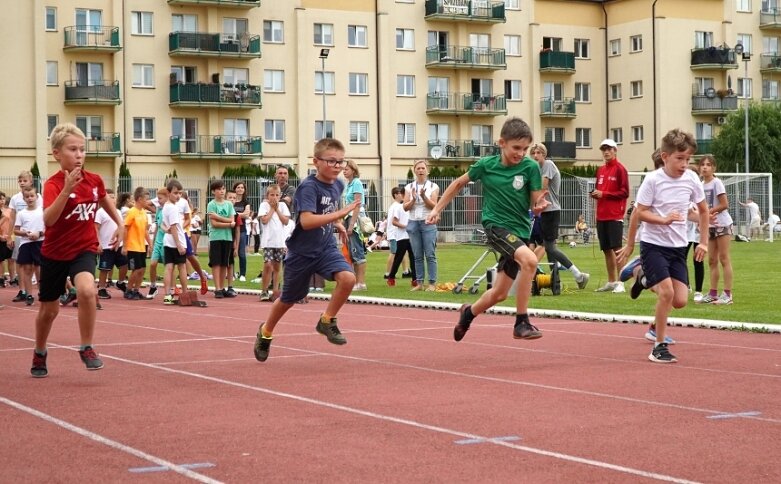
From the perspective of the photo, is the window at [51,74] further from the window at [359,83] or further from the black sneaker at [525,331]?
the black sneaker at [525,331]

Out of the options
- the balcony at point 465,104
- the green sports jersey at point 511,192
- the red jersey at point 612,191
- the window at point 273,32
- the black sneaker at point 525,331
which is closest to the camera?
the black sneaker at point 525,331

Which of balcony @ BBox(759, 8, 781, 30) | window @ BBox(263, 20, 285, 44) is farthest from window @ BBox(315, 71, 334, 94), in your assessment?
balcony @ BBox(759, 8, 781, 30)

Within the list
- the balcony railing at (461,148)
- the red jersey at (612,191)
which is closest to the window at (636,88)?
the balcony railing at (461,148)

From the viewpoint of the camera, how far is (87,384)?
32.0 ft

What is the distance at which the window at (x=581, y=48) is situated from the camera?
8238cm

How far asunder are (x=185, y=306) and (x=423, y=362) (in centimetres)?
853

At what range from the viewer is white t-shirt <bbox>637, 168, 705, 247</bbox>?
1127 centimetres

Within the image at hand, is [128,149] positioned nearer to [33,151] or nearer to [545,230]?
[33,151]

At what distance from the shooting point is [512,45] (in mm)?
79938

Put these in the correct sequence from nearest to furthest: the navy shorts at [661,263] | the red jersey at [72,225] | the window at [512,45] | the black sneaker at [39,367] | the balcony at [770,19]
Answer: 1. the red jersey at [72,225]
2. the black sneaker at [39,367]
3. the navy shorts at [661,263]
4. the window at [512,45]
5. the balcony at [770,19]

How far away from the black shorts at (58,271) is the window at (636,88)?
2942 inches

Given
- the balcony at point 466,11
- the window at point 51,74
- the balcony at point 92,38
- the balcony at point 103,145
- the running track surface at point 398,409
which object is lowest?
the running track surface at point 398,409

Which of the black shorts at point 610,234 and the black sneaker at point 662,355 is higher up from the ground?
the black shorts at point 610,234

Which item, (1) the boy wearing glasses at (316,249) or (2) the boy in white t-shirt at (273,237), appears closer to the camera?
(1) the boy wearing glasses at (316,249)
